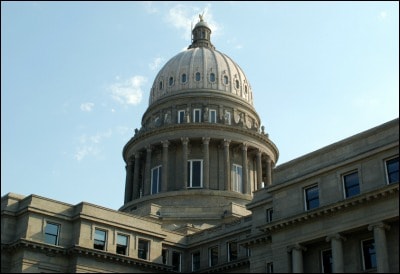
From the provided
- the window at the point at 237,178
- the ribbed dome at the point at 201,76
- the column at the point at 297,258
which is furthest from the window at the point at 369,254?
the ribbed dome at the point at 201,76

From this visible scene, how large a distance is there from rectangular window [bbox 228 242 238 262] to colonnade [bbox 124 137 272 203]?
1733 cm

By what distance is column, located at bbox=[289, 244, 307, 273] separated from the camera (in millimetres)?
46312

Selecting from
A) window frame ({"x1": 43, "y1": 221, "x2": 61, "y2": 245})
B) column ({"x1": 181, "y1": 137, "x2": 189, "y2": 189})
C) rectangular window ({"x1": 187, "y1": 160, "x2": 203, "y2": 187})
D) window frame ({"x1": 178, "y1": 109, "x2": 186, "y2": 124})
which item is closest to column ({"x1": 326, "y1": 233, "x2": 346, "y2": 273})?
window frame ({"x1": 43, "y1": 221, "x2": 61, "y2": 245})

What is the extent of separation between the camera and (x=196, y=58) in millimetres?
91438

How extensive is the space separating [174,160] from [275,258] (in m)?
36.1

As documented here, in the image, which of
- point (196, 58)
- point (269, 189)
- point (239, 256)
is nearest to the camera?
point (269, 189)

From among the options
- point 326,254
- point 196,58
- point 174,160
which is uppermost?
point 196,58

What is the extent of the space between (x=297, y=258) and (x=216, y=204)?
30.5 meters

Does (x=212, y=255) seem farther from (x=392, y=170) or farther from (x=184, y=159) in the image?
(x=392, y=170)

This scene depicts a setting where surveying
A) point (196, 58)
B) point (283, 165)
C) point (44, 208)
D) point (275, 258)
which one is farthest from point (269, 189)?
point (196, 58)

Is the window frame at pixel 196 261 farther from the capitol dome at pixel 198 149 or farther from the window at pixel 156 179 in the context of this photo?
the window at pixel 156 179

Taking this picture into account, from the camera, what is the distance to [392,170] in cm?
4369

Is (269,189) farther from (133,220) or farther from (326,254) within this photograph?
(133,220)

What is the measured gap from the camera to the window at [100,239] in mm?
56719
